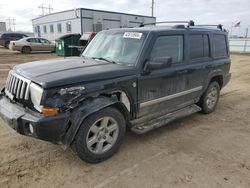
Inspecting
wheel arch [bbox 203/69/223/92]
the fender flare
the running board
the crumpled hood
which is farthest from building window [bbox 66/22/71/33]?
the fender flare

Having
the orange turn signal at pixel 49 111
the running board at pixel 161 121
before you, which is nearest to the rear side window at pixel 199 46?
the running board at pixel 161 121

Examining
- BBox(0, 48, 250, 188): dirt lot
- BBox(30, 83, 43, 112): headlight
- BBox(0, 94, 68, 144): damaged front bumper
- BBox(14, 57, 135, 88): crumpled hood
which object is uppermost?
BBox(14, 57, 135, 88): crumpled hood

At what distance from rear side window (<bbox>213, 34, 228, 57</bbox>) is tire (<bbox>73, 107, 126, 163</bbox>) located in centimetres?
314

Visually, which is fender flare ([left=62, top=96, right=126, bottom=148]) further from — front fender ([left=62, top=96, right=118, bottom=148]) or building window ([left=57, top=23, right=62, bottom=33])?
building window ([left=57, top=23, right=62, bottom=33])

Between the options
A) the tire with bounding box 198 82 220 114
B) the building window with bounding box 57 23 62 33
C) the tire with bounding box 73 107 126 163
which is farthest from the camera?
the building window with bounding box 57 23 62 33

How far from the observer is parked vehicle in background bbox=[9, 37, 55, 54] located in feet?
66.7

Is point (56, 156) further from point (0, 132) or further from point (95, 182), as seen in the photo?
point (0, 132)

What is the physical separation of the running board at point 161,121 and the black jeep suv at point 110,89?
0.02 m

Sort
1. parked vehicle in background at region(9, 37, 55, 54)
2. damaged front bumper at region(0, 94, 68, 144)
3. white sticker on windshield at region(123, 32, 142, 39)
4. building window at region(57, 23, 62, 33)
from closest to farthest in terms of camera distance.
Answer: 1. damaged front bumper at region(0, 94, 68, 144)
2. white sticker on windshield at region(123, 32, 142, 39)
3. parked vehicle in background at region(9, 37, 55, 54)
4. building window at region(57, 23, 62, 33)

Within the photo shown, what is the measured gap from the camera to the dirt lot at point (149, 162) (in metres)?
3.02

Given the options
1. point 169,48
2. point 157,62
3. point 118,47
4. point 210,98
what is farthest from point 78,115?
point 210,98

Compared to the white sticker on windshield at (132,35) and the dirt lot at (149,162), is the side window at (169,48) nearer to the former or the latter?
the white sticker on windshield at (132,35)

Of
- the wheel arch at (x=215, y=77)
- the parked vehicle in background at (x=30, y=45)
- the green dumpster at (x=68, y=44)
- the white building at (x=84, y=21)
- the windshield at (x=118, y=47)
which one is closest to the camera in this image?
the windshield at (x=118, y=47)

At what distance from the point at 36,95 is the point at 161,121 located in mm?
2219
